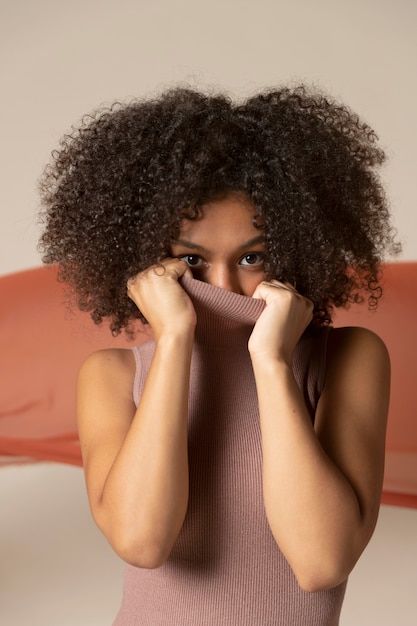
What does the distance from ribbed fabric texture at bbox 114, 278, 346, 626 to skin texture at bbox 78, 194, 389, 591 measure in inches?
2.6

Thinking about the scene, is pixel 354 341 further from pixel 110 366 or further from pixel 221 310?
pixel 110 366

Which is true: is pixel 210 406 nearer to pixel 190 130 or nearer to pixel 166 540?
pixel 166 540

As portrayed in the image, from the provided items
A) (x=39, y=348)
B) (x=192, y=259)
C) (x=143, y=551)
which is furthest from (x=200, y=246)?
(x=39, y=348)

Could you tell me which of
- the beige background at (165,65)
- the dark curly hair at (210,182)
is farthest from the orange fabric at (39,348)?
the dark curly hair at (210,182)

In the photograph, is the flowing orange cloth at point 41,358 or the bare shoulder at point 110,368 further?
the flowing orange cloth at point 41,358

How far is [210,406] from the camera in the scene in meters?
1.79

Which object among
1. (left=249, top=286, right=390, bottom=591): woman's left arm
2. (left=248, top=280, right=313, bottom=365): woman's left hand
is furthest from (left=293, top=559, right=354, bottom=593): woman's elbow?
(left=248, top=280, right=313, bottom=365): woman's left hand

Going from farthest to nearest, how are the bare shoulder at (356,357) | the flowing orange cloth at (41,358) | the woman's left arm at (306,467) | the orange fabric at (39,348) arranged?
1. the orange fabric at (39,348)
2. the flowing orange cloth at (41,358)
3. the bare shoulder at (356,357)
4. the woman's left arm at (306,467)

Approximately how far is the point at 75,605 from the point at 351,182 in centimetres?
140

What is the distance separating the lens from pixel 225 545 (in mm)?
1722

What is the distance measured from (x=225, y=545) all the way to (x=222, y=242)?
507 mm

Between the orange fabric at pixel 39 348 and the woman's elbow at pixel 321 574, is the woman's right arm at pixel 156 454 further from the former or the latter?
the orange fabric at pixel 39 348

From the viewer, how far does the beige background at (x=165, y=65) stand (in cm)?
346

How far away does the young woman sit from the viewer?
1.59m
